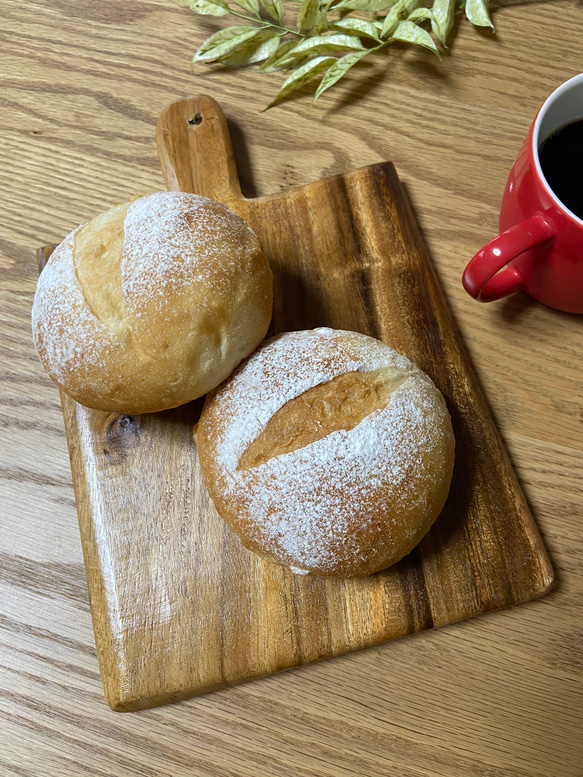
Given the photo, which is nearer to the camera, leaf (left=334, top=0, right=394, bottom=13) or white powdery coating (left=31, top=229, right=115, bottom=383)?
white powdery coating (left=31, top=229, right=115, bottom=383)

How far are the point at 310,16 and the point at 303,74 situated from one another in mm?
117

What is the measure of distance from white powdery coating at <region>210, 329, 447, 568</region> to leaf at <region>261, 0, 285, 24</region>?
73 cm

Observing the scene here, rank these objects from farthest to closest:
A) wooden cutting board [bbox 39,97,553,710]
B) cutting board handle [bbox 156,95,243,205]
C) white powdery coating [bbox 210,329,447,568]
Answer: cutting board handle [bbox 156,95,243,205]
wooden cutting board [bbox 39,97,553,710]
white powdery coating [bbox 210,329,447,568]

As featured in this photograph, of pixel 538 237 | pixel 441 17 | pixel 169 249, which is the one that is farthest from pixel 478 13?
pixel 169 249

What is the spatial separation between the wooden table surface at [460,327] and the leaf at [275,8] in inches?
4.6

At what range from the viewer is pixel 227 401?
0.85m

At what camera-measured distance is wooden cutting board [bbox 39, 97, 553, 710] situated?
0.88 metres

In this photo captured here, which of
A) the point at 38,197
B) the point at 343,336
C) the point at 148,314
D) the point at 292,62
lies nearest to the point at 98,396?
the point at 148,314

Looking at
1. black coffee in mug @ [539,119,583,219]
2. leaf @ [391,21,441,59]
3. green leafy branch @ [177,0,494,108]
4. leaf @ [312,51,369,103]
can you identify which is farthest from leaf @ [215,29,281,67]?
black coffee in mug @ [539,119,583,219]

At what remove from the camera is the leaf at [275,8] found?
1.15 metres

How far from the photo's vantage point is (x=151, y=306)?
80cm

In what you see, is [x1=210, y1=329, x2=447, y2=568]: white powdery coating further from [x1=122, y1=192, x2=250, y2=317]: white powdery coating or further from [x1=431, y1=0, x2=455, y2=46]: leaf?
[x1=431, y1=0, x2=455, y2=46]: leaf

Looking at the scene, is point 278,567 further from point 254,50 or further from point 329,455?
point 254,50

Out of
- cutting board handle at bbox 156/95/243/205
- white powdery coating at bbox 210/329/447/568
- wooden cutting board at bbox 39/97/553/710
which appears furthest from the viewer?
cutting board handle at bbox 156/95/243/205
